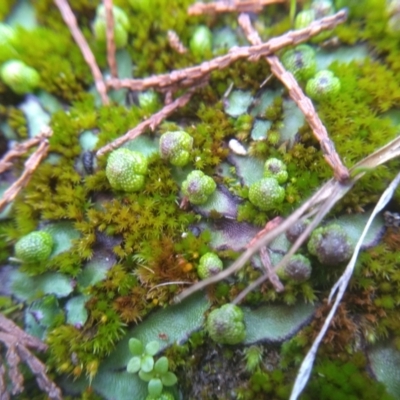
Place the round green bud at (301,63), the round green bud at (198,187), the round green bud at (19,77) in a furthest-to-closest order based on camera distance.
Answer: the round green bud at (19,77), the round green bud at (301,63), the round green bud at (198,187)

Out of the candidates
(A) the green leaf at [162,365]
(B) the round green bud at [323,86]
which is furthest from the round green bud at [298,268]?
(B) the round green bud at [323,86]

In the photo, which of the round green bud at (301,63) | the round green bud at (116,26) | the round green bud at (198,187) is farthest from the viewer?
the round green bud at (116,26)

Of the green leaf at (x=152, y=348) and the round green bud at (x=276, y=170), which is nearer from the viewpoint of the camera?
the green leaf at (x=152, y=348)

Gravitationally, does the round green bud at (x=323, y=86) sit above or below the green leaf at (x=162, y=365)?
above

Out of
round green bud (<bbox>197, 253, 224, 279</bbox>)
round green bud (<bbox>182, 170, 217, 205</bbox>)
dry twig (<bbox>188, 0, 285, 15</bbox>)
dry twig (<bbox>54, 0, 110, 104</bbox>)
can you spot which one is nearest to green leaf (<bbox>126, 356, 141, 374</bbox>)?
round green bud (<bbox>197, 253, 224, 279</bbox>)

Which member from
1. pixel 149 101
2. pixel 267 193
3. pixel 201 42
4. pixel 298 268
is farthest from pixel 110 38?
pixel 298 268

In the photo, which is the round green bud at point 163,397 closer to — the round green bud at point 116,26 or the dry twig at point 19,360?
the dry twig at point 19,360

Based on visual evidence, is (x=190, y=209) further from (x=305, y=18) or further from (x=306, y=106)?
(x=305, y=18)
